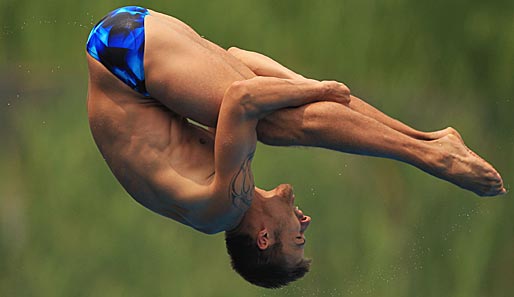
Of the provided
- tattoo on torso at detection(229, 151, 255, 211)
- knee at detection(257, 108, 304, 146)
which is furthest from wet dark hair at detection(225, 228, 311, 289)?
knee at detection(257, 108, 304, 146)

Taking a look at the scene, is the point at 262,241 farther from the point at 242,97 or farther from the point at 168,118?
the point at 242,97

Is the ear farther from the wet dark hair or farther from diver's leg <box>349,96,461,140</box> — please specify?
diver's leg <box>349,96,461,140</box>

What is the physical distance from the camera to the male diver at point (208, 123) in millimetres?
3326

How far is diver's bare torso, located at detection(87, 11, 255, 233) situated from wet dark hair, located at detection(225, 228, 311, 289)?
208mm

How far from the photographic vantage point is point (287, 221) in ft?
12.6

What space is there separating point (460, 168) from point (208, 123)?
2.81ft

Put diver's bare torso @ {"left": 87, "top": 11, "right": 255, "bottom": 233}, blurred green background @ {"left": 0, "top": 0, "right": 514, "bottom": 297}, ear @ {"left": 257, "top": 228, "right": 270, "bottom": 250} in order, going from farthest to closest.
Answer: blurred green background @ {"left": 0, "top": 0, "right": 514, "bottom": 297} < ear @ {"left": 257, "top": 228, "right": 270, "bottom": 250} < diver's bare torso @ {"left": 87, "top": 11, "right": 255, "bottom": 233}

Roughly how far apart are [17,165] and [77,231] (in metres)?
0.50

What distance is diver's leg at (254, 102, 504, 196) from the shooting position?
3.33m

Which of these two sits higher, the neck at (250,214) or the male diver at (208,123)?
the male diver at (208,123)

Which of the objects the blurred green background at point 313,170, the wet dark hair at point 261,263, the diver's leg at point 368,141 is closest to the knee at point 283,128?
the diver's leg at point 368,141

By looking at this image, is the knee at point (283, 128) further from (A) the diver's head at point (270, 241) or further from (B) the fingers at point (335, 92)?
(A) the diver's head at point (270, 241)

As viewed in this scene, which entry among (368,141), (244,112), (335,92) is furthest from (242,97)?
(368,141)

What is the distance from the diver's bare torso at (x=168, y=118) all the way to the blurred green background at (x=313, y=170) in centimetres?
212
